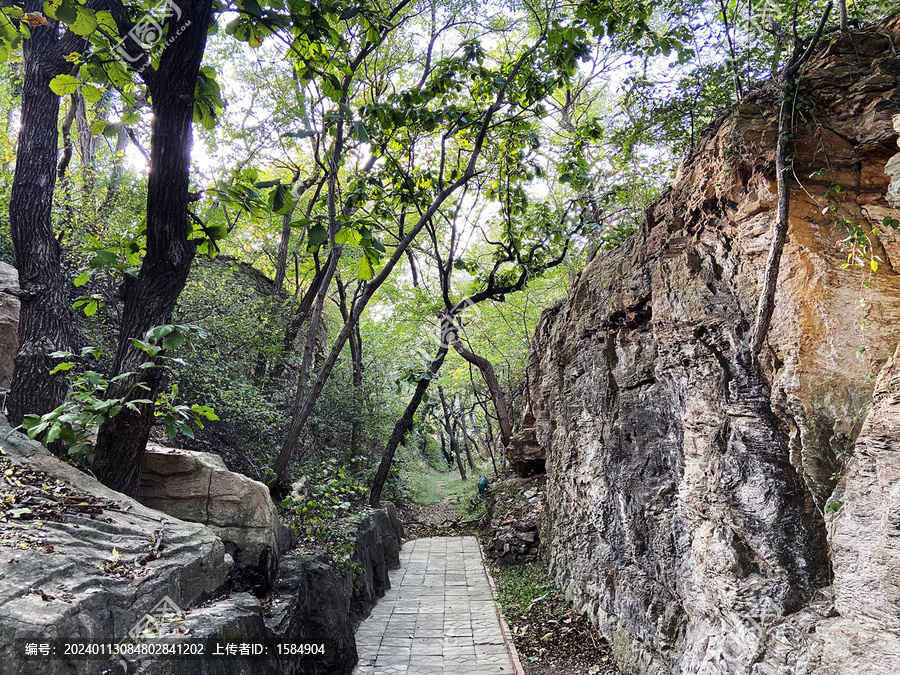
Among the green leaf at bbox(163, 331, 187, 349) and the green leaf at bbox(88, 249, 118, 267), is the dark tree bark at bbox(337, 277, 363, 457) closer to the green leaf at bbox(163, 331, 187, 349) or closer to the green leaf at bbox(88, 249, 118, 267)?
the green leaf at bbox(88, 249, 118, 267)

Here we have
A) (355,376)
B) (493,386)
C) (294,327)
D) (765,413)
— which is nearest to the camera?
(765,413)

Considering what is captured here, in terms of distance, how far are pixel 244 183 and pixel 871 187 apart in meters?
4.32

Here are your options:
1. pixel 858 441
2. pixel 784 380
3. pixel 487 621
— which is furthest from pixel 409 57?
pixel 487 621

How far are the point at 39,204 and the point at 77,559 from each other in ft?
10.4

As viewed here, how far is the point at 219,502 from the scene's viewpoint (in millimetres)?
4719

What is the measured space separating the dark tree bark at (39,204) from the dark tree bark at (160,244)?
1029 millimetres

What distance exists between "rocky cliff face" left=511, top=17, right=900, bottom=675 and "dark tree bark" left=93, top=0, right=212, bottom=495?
13.3 ft

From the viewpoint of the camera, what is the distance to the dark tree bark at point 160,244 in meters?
2.68

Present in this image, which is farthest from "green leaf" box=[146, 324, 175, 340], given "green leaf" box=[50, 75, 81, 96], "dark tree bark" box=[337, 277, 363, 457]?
"dark tree bark" box=[337, 277, 363, 457]

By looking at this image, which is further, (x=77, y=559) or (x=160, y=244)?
(x=160, y=244)

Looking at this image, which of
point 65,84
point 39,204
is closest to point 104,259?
point 65,84

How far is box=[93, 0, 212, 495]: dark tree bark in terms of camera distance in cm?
268

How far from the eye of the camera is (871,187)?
3410 mm

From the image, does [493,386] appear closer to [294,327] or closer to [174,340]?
[294,327]
